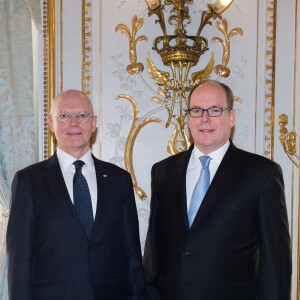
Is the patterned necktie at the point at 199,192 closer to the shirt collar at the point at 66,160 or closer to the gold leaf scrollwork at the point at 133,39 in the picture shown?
the shirt collar at the point at 66,160

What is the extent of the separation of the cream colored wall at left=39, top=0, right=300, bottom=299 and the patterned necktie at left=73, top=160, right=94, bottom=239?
2.59 feet

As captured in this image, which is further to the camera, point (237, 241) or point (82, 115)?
point (82, 115)

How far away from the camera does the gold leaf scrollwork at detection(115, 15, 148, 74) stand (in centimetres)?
284

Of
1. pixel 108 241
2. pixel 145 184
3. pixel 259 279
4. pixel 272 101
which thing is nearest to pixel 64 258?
pixel 108 241

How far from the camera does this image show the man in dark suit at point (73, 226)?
197 centimetres

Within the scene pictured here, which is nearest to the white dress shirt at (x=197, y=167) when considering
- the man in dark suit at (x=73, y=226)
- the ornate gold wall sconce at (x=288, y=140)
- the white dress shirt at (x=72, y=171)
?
the man in dark suit at (x=73, y=226)

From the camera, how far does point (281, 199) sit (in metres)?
1.94

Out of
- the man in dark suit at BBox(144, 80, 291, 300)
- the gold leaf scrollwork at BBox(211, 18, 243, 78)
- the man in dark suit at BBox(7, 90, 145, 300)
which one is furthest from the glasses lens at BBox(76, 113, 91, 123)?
the gold leaf scrollwork at BBox(211, 18, 243, 78)

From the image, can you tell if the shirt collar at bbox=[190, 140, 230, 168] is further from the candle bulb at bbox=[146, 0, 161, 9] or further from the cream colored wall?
Answer: the candle bulb at bbox=[146, 0, 161, 9]

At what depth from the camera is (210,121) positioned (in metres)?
2.04

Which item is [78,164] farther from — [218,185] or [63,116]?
[218,185]

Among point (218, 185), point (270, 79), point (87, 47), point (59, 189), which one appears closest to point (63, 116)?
point (59, 189)

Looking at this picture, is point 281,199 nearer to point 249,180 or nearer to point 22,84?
point 249,180

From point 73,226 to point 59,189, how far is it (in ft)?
0.55
